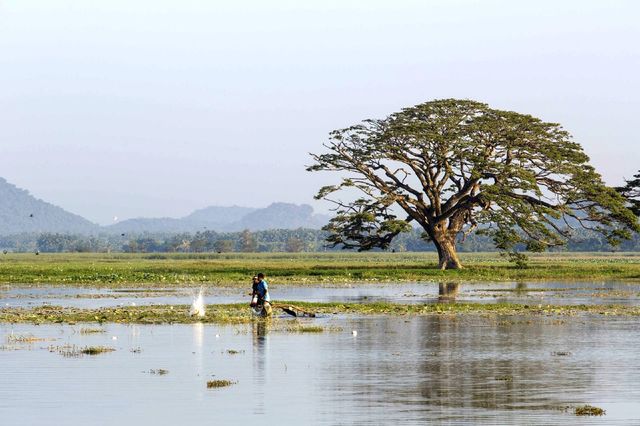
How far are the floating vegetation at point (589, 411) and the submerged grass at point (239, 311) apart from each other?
1913 cm

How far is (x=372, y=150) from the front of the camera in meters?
88.6

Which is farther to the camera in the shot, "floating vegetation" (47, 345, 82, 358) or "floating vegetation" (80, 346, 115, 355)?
"floating vegetation" (80, 346, 115, 355)

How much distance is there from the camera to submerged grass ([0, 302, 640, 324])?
43156 mm

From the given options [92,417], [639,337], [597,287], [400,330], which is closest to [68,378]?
[92,417]

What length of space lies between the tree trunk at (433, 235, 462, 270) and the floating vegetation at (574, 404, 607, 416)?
65.9m

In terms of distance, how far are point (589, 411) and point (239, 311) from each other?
86.7ft

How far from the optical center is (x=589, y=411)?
71.5 feet

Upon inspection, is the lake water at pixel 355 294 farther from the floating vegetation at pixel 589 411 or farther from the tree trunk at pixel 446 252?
the floating vegetation at pixel 589 411

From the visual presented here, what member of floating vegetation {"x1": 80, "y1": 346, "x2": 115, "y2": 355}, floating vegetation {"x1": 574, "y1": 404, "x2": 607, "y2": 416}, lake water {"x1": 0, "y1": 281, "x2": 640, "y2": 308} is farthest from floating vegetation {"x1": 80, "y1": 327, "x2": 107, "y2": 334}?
floating vegetation {"x1": 574, "y1": 404, "x2": 607, "y2": 416}

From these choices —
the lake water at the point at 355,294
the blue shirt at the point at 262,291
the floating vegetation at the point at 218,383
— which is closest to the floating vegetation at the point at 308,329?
the blue shirt at the point at 262,291

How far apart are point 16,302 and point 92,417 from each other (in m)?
34.6

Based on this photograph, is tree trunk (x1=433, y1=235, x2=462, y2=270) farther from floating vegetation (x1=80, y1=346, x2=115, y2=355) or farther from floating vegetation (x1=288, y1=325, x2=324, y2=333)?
floating vegetation (x1=80, y1=346, x2=115, y2=355)

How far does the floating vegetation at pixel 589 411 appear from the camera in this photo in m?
21.6

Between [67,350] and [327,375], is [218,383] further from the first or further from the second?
[67,350]
